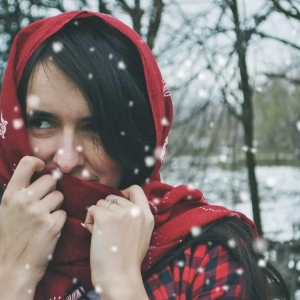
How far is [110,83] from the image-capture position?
5.61 feet

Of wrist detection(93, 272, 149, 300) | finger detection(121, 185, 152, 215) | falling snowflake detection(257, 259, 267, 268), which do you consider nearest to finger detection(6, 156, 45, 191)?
finger detection(121, 185, 152, 215)

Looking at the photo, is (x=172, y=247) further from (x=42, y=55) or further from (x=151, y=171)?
(x=42, y=55)

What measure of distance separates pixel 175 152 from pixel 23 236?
10.1 feet

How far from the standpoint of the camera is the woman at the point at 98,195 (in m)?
A: 1.53

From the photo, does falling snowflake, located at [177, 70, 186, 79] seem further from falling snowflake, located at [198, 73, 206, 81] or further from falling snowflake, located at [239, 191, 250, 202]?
falling snowflake, located at [239, 191, 250, 202]

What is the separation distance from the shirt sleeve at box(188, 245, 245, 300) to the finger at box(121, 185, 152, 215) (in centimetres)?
23

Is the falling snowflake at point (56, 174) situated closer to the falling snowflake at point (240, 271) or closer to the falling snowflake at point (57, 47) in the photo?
the falling snowflake at point (57, 47)

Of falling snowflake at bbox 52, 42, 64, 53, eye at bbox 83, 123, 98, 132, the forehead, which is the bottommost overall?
eye at bbox 83, 123, 98, 132

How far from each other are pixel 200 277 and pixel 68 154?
59 cm

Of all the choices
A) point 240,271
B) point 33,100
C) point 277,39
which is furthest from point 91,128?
point 277,39

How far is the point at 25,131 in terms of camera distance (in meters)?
1.70

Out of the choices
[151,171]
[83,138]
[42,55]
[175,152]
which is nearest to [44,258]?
[83,138]

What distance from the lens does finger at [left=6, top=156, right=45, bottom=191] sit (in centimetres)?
160

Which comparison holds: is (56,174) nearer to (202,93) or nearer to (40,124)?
(40,124)
